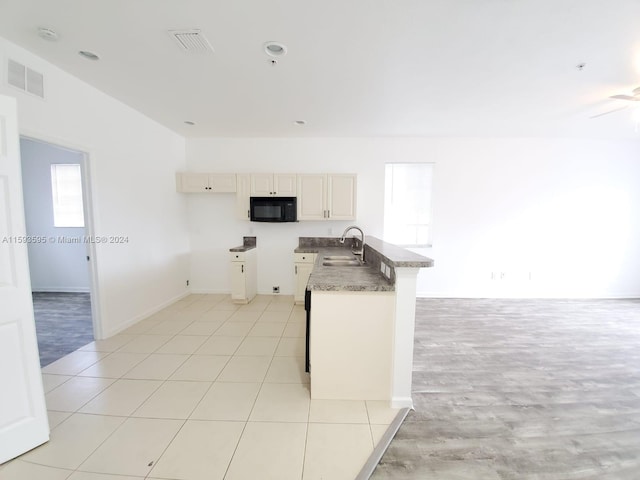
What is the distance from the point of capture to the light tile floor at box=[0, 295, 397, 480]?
1415mm

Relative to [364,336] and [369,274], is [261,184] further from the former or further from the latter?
[364,336]

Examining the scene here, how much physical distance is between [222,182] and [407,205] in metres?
3.23

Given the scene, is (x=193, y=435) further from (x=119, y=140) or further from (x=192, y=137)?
(x=192, y=137)

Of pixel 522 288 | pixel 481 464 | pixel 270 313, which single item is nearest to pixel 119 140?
pixel 270 313

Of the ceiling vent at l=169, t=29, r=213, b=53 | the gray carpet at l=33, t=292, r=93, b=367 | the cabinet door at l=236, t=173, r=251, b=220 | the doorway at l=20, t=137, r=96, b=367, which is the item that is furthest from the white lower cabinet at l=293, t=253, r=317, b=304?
the doorway at l=20, t=137, r=96, b=367

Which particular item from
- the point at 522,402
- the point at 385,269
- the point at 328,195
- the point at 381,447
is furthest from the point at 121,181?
the point at 522,402

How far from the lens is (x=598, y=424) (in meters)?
1.76

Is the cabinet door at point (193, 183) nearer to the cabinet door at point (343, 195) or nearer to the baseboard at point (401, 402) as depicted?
the cabinet door at point (343, 195)

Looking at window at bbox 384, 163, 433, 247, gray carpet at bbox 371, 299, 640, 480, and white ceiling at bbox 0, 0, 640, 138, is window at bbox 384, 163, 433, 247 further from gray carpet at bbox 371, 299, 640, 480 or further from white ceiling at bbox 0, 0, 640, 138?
gray carpet at bbox 371, 299, 640, 480

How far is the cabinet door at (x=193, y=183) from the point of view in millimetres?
4207

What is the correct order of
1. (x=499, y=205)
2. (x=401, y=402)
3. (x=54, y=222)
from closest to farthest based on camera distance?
1. (x=401, y=402)
2. (x=499, y=205)
3. (x=54, y=222)

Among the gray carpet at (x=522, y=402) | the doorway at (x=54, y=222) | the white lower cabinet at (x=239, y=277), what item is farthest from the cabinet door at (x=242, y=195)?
the gray carpet at (x=522, y=402)

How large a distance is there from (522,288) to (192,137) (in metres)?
6.27

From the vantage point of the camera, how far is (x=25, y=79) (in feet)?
6.81
